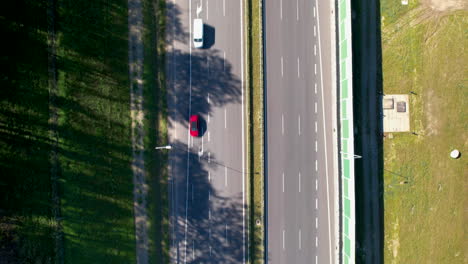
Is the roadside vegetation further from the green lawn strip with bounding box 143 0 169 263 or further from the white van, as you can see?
the white van

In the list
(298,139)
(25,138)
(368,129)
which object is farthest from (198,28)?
(368,129)

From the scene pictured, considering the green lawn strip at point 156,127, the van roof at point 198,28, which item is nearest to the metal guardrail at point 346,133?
the van roof at point 198,28

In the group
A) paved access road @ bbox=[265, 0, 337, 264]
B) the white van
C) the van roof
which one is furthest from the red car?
the van roof

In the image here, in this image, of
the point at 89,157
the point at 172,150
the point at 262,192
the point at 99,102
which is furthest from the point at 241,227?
the point at 99,102

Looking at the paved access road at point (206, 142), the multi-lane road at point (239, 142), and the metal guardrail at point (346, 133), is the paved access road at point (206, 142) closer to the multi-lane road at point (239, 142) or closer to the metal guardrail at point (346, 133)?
the multi-lane road at point (239, 142)

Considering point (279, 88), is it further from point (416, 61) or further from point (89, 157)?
point (89, 157)
